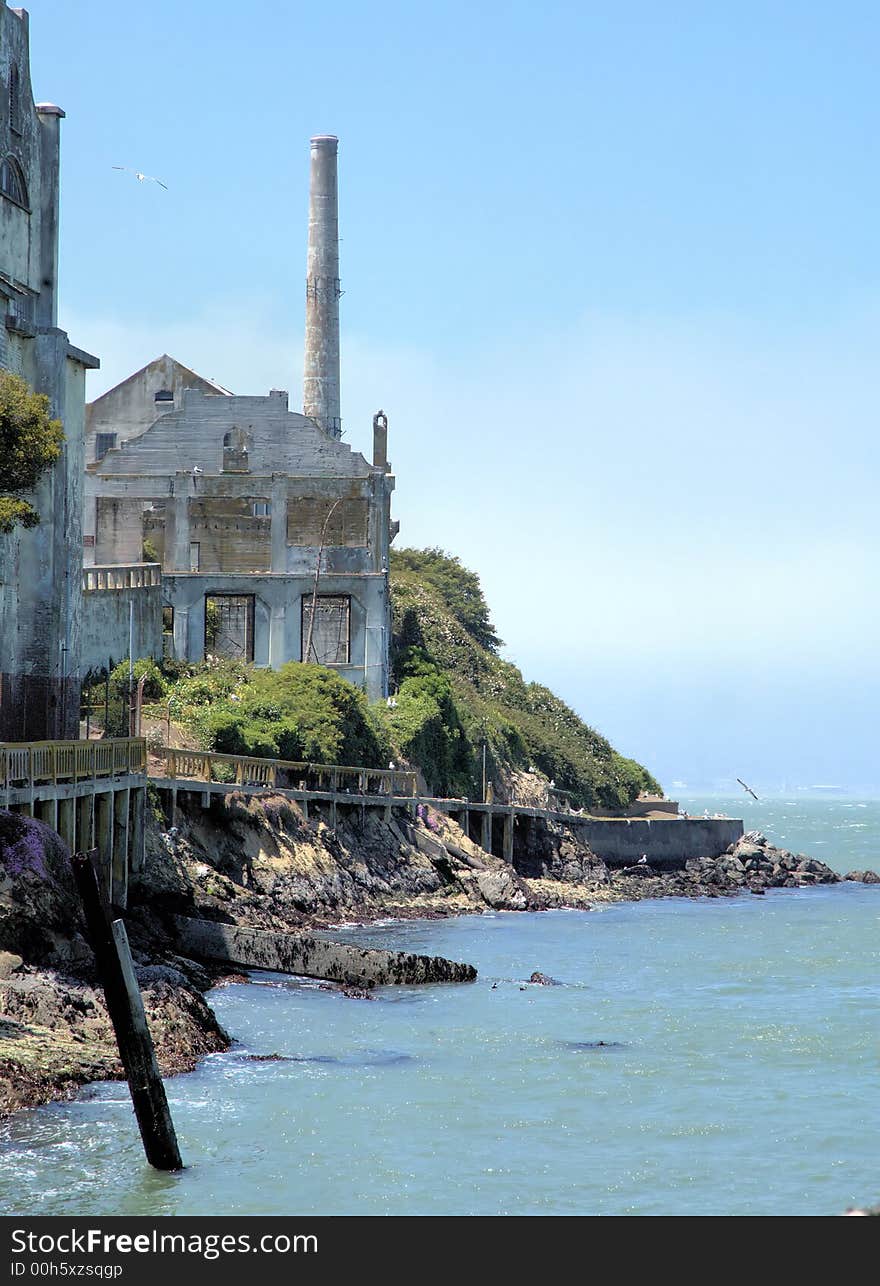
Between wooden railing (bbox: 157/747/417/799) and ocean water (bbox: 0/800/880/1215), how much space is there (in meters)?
9.25

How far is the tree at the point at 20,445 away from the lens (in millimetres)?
35906

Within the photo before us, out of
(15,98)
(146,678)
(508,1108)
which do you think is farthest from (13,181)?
(508,1108)

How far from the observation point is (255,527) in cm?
7531

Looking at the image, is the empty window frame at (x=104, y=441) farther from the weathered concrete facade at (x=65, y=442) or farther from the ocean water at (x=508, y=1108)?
the ocean water at (x=508, y=1108)

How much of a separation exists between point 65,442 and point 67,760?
10.6 metres

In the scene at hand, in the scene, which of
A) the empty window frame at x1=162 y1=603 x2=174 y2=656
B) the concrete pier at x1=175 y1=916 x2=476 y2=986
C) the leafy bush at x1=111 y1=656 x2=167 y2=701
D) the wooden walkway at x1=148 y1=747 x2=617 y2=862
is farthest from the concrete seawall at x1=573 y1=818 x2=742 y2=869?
the concrete pier at x1=175 y1=916 x2=476 y2=986

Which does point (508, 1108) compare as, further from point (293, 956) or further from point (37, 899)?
point (293, 956)

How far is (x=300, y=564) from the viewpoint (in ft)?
241

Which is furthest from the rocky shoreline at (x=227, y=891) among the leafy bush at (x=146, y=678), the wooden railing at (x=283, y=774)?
the leafy bush at (x=146, y=678)

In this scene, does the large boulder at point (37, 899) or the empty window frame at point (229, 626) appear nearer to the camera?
the large boulder at point (37, 899)

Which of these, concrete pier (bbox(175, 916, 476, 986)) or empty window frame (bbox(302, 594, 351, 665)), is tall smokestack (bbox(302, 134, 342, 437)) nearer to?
empty window frame (bbox(302, 594, 351, 665))

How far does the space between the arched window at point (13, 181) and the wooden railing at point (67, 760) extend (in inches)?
537
